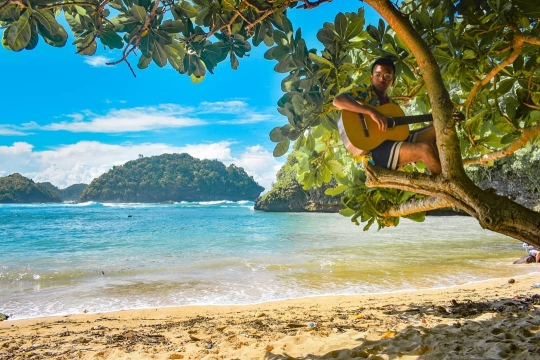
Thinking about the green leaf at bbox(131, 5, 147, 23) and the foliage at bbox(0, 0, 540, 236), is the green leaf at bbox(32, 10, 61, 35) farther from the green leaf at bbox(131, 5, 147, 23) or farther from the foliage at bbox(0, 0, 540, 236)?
the green leaf at bbox(131, 5, 147, 23)

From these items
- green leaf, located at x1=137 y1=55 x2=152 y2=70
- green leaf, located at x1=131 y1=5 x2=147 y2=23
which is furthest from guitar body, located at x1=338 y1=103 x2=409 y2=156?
green leaf, located at x1=137 y1=55 x2=152 y2=70

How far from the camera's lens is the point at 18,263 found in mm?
11398

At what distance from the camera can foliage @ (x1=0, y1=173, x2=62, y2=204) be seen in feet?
288

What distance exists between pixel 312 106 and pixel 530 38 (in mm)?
984

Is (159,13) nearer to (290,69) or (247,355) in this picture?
(290,69)

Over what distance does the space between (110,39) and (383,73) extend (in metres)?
1.47

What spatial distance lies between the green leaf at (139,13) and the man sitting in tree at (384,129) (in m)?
1.04

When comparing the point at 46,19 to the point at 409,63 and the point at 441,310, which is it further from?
the point at 441,310


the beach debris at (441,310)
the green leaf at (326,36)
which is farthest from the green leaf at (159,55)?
the beach debris at (441,310)

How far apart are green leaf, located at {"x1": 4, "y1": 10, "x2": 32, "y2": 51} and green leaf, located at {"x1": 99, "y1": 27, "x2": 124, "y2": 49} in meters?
0.41

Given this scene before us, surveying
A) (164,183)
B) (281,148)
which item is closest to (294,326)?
Answer: (281,148)

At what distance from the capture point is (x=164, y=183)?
94500 millimetres

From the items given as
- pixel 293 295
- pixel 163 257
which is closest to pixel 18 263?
pixel 163 257

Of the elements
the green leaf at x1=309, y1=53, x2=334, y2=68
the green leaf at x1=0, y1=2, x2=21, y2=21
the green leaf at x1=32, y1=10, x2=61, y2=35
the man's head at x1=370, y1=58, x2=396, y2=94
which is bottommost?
the man's head at x1=370, y1=58, x2=396, y2=94
